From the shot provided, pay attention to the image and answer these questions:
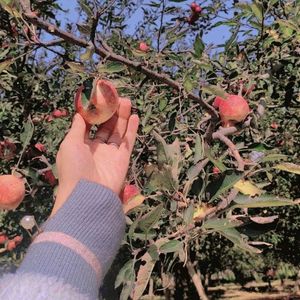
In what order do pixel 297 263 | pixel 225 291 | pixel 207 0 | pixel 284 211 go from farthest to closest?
pixel 225 291
pixel 297 263
pixel 284 211
pixel 207 0

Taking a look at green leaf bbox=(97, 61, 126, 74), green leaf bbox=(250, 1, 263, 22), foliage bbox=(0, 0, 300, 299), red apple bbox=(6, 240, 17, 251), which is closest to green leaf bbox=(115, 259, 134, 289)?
foliage bbox=(0, 0, 300, 299)

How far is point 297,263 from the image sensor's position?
902 cm

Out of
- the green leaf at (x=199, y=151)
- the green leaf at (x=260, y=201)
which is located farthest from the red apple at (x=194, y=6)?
the green leaf at (x=260, y=201)

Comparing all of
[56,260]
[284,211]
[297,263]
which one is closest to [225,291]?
[297,263]

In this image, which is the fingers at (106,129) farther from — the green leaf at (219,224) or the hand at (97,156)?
the green leaf at (219,224)

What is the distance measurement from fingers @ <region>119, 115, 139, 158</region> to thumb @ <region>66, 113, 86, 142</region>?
7 cm

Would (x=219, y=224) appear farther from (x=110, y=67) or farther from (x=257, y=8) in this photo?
(x=257, y=8)

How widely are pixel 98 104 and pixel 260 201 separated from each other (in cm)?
39

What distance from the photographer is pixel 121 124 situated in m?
1.12

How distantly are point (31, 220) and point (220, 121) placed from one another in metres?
0.69

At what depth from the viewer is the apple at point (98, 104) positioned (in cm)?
120

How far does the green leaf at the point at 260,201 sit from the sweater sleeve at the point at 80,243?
1.24 ft

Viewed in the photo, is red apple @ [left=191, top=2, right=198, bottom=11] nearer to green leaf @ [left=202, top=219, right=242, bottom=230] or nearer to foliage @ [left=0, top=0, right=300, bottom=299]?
foliage @ [left=0, top=0, right=300, bottom=299]

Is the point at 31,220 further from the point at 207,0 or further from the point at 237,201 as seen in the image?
the point at 207,0
